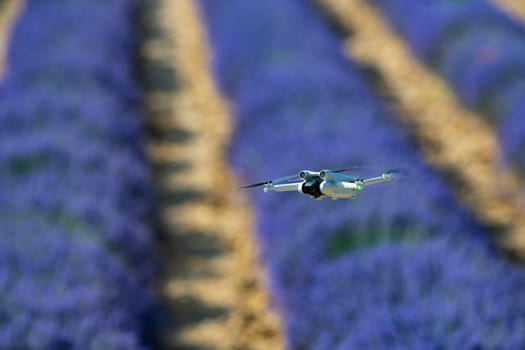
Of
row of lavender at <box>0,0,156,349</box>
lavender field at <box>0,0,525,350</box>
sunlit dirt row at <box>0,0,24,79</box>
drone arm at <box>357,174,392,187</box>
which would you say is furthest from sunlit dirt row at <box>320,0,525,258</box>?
sunlit dirt row at <box>0,0,24,79</box>

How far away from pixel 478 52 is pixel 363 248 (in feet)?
16.9

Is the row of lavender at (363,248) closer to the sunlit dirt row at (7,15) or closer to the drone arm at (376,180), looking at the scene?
the drone arm at (376,180)

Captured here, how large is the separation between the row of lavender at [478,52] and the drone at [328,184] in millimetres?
4865

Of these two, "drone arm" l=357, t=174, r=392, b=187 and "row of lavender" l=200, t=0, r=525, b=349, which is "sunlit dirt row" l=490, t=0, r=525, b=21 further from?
"drone arm" l=357, t=174, r=392, b=187

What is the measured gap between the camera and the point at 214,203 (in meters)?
5.78

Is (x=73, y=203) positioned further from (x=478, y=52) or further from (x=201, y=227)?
(x=478, y=52)

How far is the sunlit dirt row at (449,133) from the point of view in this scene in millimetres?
5625

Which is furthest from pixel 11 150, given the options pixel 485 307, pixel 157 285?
pixel 485 307

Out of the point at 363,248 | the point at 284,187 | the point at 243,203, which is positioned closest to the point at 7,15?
the point at 243,203

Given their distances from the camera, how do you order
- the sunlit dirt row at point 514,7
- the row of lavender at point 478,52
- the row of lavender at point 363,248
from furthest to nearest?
1. the sunlit dirt row at point 514,7
2. the row of lavender at point 478,52
3. the row of lavender at point 363,248

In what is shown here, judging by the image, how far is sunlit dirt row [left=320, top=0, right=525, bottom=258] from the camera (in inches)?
221

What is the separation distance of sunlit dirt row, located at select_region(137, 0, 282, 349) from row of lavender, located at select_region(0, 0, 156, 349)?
439 mm

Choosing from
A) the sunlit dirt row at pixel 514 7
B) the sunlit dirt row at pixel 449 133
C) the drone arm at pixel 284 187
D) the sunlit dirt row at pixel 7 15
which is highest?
the sunlit dirt row at pixel 7 15

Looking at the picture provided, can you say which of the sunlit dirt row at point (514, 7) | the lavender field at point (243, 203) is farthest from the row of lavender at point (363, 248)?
the sunlit dirt row at point (514, 7)
